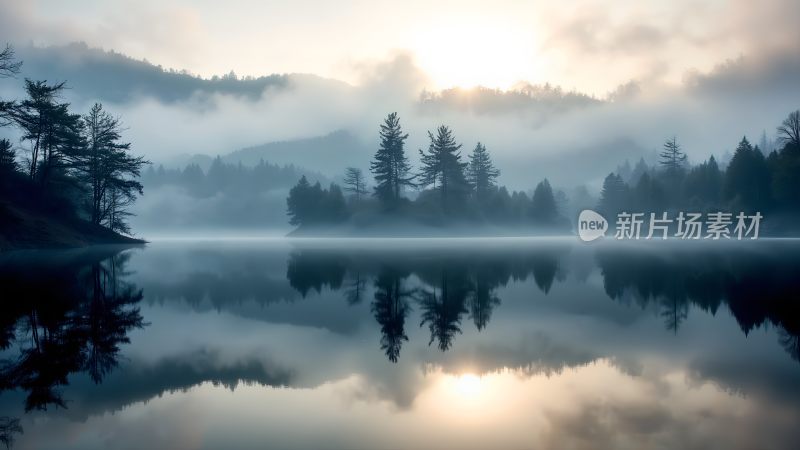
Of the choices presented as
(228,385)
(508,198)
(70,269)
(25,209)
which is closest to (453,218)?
(508,198)

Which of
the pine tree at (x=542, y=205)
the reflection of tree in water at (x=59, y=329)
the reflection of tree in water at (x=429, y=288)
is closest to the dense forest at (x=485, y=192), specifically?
the pine tree at (x=542, y=205)

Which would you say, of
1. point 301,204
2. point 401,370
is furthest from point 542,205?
point 401,370

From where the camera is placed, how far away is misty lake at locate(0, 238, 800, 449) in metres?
6.03

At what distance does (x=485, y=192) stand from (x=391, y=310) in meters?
108

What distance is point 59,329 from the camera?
11359mm

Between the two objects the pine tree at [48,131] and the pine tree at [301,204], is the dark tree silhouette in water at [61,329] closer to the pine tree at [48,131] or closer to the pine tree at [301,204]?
the pine tree at [48,131]

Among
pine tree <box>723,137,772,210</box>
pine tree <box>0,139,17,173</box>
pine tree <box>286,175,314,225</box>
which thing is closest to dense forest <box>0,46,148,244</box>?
pine tree <box>0,139,17,173</box>

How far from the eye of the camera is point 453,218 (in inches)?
4075

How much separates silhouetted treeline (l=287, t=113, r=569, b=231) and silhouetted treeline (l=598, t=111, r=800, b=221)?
117ft

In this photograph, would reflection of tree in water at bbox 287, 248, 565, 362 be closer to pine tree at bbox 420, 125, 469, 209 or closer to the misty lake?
the misty lake

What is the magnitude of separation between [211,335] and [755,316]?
15.2m

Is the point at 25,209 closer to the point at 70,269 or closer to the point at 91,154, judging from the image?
the point at 91,154

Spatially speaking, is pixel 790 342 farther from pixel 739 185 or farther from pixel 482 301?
pixel 739 185

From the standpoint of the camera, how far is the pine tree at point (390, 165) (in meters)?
102
